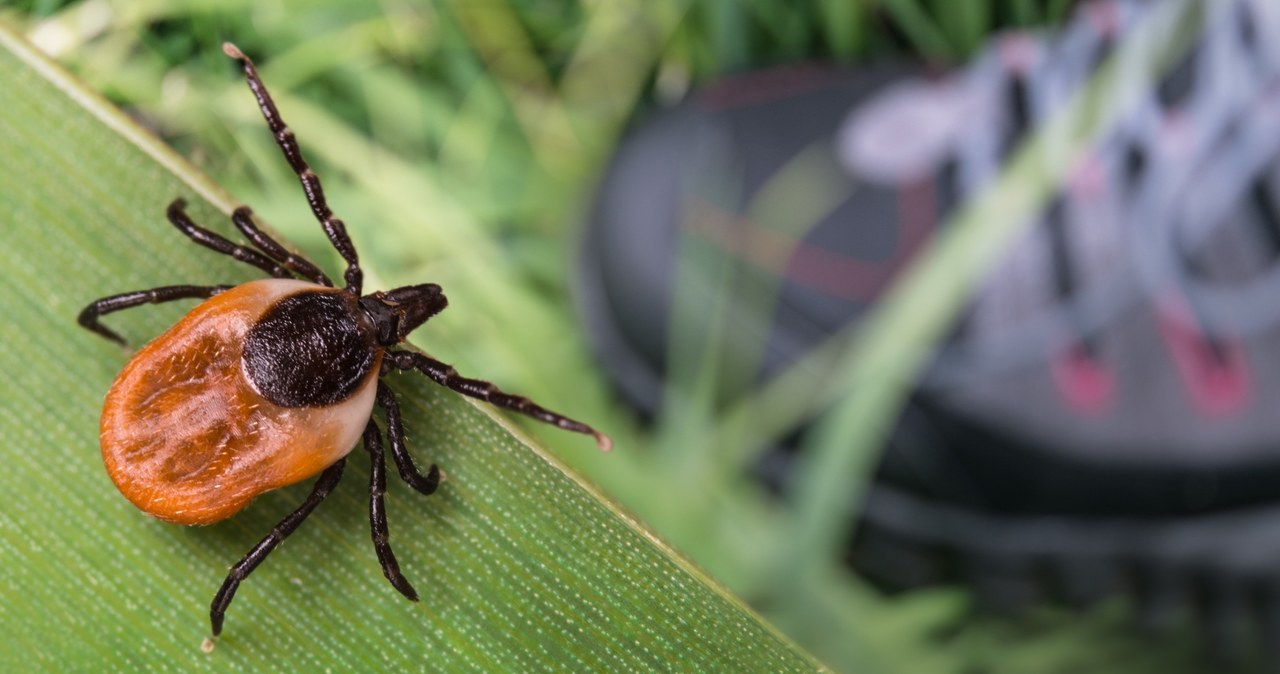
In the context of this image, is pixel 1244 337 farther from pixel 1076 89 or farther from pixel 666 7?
pixel 666 7

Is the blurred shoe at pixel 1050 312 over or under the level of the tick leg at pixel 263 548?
over

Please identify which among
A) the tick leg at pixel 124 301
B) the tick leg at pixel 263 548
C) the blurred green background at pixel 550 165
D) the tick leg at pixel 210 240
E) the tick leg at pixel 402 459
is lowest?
the tick leg at pixel 263 548

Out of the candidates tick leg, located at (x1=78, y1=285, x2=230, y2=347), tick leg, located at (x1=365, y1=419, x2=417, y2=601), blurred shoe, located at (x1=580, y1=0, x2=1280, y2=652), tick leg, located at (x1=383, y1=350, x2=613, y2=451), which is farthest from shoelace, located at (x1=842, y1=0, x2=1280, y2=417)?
tick leg, located at (x1=78, y1=285, x2=230, y2=347)

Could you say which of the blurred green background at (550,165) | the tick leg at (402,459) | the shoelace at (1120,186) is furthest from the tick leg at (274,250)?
the shoelace at (1120,186)

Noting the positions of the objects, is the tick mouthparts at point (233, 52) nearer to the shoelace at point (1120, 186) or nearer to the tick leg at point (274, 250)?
the tick leg at point (274, 250)

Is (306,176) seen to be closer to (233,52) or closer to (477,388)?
(233,52)

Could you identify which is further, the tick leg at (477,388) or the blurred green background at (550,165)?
the blurred green background at (550,165)

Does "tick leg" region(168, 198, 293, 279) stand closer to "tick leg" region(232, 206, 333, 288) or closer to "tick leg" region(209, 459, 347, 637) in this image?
"tick leg" region(232, 206, 333, 288)
